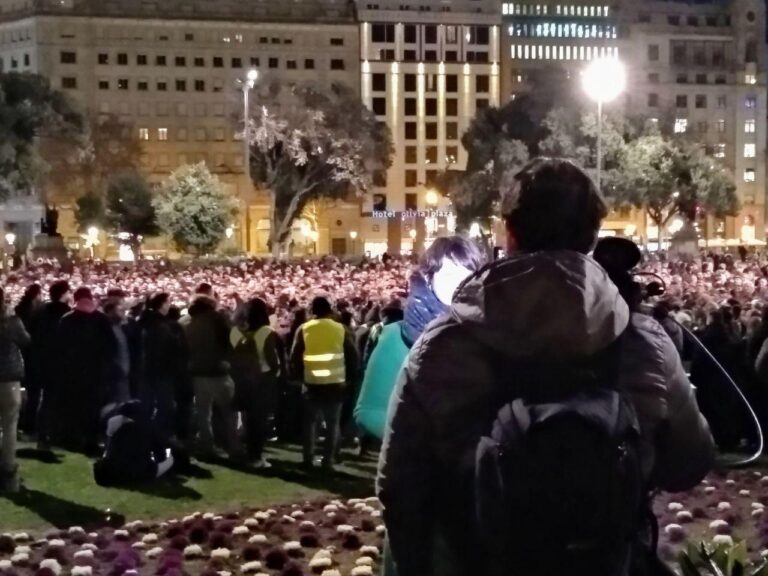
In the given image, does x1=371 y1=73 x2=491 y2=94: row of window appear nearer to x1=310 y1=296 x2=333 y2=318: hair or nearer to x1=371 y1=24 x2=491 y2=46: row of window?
x1=371 y1=24 x2=491 y2=46: row of window

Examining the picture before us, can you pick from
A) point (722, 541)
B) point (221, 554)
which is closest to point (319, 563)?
point (221, 554)

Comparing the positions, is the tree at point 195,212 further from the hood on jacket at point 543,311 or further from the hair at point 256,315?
the hood on jacket at point 543,311

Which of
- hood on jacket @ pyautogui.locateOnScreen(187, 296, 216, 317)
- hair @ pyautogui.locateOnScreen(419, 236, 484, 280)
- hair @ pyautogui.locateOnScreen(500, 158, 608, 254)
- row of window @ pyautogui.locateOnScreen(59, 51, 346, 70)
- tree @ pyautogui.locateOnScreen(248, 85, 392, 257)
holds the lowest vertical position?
hood on jacket @ pyautogui.locateOnScreen(187, 296, 216, 317)

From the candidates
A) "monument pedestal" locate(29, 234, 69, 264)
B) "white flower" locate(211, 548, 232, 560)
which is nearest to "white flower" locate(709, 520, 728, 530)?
"white flower" locate(211, 548, 232, 560)

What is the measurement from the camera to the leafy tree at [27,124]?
55344 millimetres

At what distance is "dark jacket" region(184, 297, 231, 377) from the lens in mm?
12312

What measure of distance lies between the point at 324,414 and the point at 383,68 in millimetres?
92267

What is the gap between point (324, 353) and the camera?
11.7 meters

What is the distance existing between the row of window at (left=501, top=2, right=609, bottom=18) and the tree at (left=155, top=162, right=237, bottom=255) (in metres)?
53.6

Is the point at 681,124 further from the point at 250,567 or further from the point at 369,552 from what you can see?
the point at 250,567

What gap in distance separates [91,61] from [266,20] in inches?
554

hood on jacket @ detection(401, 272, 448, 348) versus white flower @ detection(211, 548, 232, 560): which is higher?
hood on jacket @ detection(401, 272, 448, 348)

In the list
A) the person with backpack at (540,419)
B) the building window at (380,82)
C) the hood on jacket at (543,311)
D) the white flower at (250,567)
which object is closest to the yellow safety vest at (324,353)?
the white flower at (250,567)

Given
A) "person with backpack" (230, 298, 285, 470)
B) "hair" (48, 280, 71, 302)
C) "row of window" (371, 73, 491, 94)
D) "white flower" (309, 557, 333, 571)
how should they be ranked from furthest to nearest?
1. "row of window" (371, 73, 491, 94)
2. "hair" (48, 280, 71, 302)
3. "person with backpack" (230, 298, 285, 470)
4. "white flower" (309, 557, 333, 571)
